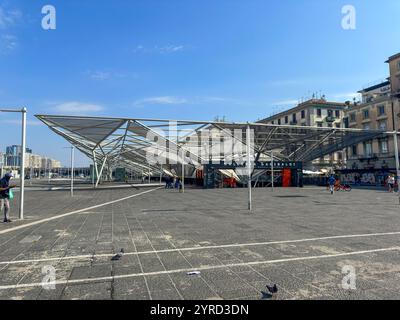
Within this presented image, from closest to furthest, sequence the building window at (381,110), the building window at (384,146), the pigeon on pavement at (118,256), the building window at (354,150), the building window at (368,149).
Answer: the pigeon on pavement at (118,256) → the building window at (384,146) → the building window at (381,110) → the building window at (368,149) → the building window at (354,150)

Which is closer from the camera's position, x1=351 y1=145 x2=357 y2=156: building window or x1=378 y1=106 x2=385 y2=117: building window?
x1=378 y1=106 x2=385 y2=117: building window

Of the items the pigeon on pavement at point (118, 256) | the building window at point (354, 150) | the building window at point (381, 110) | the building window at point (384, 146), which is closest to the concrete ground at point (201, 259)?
the pigeon on pavement at point (118, 256)

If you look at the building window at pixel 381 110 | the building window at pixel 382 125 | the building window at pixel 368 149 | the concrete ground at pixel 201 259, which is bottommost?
the concrete ground at pixel 201 259

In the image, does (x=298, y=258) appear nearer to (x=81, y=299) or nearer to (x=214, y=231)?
(x=214, y=231)

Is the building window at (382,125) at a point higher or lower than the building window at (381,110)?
lower

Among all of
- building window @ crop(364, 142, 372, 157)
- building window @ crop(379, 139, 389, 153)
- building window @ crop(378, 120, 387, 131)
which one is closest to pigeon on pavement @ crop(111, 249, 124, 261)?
building window @ crop(379, 139, 389, 153)

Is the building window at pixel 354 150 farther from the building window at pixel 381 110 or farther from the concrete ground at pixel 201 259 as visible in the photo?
the concrete ground at pixel 201 259

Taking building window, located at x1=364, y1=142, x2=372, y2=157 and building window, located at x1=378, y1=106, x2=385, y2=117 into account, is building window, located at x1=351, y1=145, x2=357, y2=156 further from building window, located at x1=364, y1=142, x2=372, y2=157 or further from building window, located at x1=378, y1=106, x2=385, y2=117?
building window, located at x1=378, y1=106, x2=385, y2=117

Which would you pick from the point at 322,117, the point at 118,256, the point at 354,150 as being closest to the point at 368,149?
the point at 354,150

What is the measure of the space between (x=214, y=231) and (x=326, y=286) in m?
4.66

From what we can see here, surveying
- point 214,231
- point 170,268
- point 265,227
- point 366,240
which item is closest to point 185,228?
point 214,231

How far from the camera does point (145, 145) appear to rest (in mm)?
44656

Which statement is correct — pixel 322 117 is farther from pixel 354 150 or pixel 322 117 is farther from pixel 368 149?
pixel 368 149
